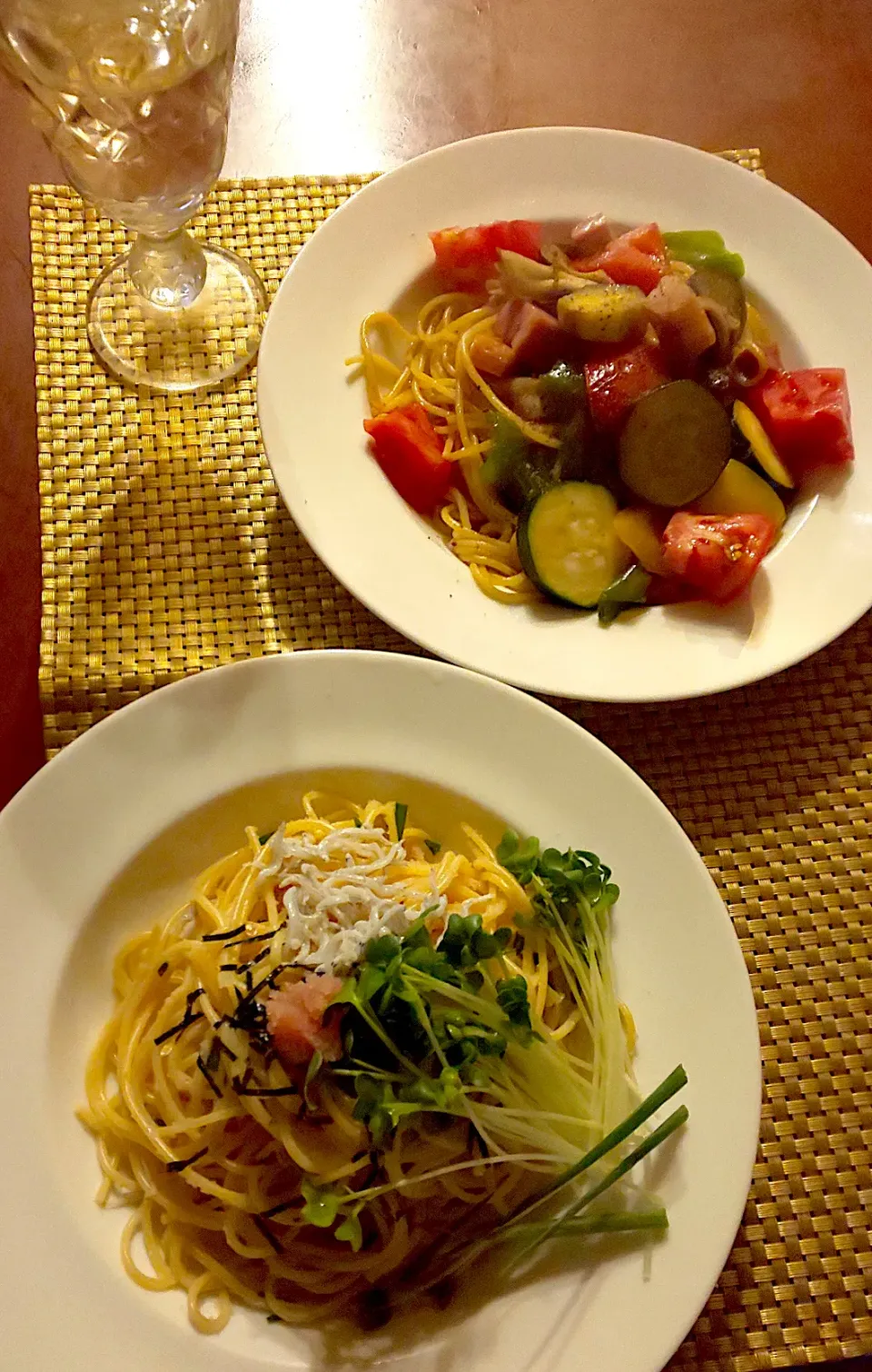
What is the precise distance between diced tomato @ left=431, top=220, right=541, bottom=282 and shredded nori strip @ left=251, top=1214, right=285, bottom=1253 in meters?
1.63

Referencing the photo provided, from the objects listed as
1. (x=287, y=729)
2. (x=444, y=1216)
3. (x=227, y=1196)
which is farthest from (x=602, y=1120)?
(x=287, y=729)

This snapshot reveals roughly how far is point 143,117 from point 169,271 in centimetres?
46

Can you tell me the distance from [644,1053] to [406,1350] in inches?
18.0

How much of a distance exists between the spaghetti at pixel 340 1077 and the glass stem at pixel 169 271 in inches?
43.8

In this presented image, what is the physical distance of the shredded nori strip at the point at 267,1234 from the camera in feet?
4.36

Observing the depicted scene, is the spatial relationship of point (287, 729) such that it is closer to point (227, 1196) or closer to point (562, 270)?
point (227, 1196)

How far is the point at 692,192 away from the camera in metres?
2.04

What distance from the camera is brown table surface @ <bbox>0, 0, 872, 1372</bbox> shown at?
2.29m

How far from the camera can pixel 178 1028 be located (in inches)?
54.0

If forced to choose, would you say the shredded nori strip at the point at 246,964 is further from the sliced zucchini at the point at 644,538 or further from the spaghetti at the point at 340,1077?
the sliced zucchini at the point at 644,538

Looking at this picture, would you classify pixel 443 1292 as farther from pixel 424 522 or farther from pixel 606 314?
pixel 606 314

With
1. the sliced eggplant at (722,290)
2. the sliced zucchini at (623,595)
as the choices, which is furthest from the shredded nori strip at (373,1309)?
the sliced eggplant at (722,290)

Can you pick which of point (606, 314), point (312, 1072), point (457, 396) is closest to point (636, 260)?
point (606, 314)

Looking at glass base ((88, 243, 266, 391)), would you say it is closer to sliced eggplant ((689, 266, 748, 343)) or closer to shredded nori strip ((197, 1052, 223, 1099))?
sliced eggplant ((689, 266, 748, 343))
